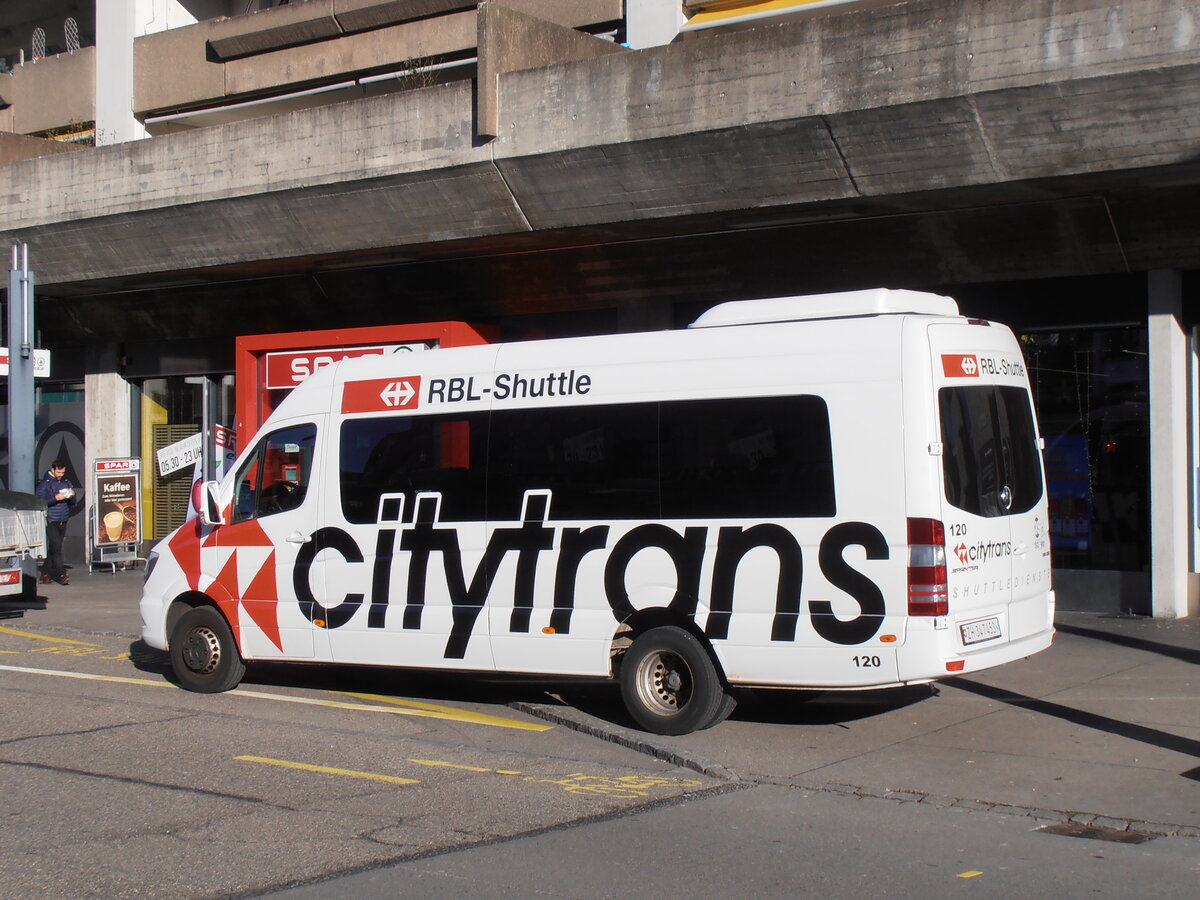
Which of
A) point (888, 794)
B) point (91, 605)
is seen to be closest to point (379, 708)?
point (888, 794)

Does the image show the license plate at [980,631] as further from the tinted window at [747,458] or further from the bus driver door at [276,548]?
the bus driver door at [276,548]

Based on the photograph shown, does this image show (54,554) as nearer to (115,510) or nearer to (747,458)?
(115,510)

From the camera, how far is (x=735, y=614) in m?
8.39

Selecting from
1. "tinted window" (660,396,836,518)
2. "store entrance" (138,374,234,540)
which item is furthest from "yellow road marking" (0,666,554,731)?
"store entrance" (138,374,234,540)

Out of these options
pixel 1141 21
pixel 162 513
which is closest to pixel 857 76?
pixel 1141 21

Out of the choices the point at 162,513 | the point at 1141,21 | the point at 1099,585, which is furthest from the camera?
the point at 162,513

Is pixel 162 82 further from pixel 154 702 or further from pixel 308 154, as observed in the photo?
pixel 154 702

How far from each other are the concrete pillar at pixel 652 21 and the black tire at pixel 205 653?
9.69 meters

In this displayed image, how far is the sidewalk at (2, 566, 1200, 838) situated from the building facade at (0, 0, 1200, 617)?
3.14 m

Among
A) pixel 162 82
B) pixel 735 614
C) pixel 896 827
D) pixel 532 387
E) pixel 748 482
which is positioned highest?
pixel 162 82

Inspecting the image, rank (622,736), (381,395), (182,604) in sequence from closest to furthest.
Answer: (622,736) < (381,395) < (182,604)

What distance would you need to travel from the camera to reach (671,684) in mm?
8734

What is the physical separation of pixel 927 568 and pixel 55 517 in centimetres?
1536

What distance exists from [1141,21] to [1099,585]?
5668 mm
